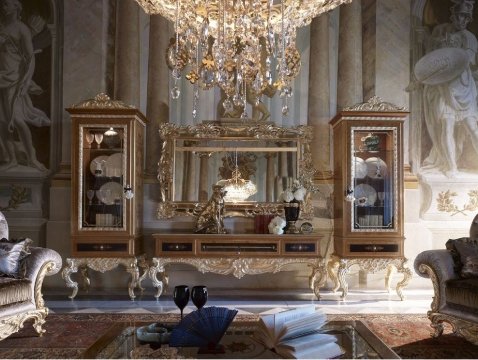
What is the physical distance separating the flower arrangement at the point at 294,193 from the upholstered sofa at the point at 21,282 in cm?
239

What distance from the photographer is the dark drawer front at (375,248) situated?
473 cm

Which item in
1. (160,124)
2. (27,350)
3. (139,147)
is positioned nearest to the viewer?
(27,350)

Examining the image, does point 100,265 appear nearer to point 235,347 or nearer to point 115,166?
point 115,166

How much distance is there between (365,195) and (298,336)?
3022 mm

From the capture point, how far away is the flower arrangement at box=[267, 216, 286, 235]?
4793mm

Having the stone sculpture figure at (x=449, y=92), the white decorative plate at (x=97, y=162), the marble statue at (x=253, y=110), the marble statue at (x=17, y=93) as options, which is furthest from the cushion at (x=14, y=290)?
the stone sculpture figure at (x=449, y=92)

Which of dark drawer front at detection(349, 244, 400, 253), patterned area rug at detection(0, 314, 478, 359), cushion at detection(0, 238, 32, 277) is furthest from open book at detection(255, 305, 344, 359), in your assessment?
dark drawer front at detection(349, 244, 400, 253)

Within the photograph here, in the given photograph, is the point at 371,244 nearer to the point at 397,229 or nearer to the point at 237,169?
the point at 397,229

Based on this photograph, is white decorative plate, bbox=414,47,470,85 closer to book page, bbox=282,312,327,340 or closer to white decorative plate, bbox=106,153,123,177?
white decorative plate, bbox=106,153,123,177

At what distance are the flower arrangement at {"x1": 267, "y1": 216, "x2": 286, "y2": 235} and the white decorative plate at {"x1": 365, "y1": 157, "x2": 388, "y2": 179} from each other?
106 centimetres

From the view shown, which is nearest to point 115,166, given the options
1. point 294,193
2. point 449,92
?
point 294,193

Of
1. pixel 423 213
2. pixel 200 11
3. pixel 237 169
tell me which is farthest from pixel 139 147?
pixel 423 213

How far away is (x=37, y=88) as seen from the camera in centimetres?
544

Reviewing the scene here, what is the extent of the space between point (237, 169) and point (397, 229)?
1.83 m
